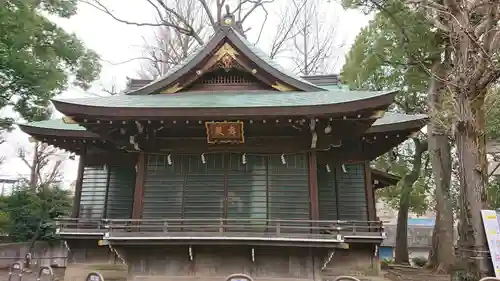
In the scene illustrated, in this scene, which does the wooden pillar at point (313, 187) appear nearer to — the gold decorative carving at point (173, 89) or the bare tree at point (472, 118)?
the gold decorative carving at point (173, 89)

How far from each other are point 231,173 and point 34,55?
12163mm

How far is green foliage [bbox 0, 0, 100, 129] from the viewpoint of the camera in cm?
1477

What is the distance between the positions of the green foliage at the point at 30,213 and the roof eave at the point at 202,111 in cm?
1074

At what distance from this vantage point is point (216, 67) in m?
11.0

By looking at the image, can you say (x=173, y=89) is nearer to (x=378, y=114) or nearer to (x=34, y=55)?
(x=378, y=114)

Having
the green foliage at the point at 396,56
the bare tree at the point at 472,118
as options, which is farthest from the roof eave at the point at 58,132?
the green foliage at the point at 396,56

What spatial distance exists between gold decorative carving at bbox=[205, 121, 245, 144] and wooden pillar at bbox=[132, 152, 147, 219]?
1871 millimetres

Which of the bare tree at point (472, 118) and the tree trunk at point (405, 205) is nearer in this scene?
the bare tree at point (472, 118)

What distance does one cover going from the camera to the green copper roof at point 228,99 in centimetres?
873

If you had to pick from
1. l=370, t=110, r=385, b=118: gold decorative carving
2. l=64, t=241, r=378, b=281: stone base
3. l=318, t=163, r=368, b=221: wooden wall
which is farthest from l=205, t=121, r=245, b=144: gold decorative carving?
l=370, t=110, r=385, b=118: gold decorative carving

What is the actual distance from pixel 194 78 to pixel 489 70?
8229 mm

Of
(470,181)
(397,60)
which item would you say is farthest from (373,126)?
(397,60)

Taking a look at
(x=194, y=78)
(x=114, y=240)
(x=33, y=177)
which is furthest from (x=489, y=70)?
(x=33, y=177)

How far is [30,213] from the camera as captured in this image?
17156 mm
